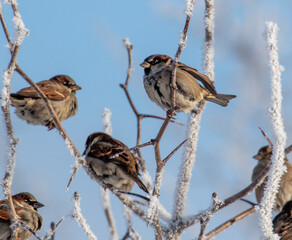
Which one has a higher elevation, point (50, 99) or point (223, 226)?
point (50, 99)

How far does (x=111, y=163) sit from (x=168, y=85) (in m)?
1.02

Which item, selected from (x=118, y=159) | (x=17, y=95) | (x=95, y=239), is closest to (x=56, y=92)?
(x=17, y=95)

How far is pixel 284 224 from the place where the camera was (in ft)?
15.1

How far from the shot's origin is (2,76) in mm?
1870

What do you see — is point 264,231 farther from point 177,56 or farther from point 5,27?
point 5,27

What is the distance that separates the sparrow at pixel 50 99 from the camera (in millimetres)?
5125

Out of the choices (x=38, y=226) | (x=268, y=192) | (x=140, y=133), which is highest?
(x=140, y=133)

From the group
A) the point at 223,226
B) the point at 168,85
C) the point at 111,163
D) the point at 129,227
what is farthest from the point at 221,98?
the point at 129,227

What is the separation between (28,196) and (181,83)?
156 cm

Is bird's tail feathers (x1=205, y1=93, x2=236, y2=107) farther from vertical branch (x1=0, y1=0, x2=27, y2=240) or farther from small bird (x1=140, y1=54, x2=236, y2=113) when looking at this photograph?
vertical branch (x1=0, y1=0, x2=27, y2=240)

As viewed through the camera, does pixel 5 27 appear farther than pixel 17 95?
No

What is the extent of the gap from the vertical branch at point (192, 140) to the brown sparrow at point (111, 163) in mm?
880

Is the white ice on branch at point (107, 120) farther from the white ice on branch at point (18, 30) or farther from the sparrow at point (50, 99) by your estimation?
the white ice on branch at point (18, 30)

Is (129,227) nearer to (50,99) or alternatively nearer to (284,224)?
(284,224)
